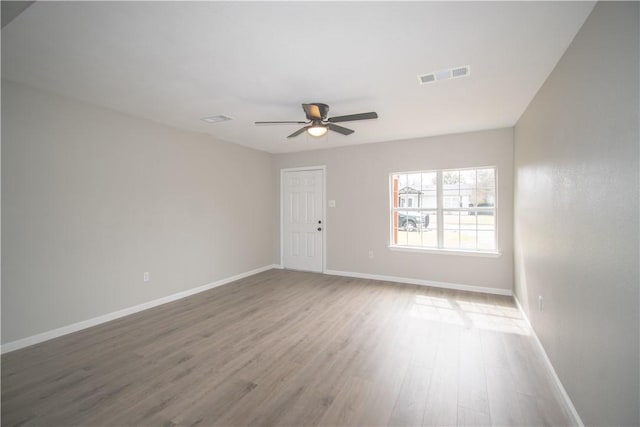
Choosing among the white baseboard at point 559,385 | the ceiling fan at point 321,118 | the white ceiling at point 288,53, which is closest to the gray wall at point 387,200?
the white ceiling at point 288,53

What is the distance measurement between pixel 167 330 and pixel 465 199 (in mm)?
4680

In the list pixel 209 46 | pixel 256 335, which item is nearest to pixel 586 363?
pixel 256 335

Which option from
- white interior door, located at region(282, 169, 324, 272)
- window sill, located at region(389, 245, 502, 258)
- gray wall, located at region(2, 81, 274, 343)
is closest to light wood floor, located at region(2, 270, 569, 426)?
gray wall, located at region(2, 81, 274, 343)

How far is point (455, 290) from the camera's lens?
4.61 metres

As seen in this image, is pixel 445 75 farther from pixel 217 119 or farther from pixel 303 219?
pixel 303 219

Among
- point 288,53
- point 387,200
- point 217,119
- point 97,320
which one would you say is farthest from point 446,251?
→ point 97,320

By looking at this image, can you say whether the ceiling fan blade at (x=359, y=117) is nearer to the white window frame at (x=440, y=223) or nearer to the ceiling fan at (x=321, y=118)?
the ceiling fan at (x=321, y=118)

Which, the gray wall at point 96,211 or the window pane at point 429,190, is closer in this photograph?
the gray wall at point 96,211

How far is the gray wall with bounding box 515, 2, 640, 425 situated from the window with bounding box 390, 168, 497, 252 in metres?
1.99

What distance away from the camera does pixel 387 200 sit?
17.0 ft

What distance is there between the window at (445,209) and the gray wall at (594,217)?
1988 mm

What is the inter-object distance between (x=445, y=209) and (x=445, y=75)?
2757 millimetres

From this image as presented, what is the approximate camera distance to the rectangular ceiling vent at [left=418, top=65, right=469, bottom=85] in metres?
2.45

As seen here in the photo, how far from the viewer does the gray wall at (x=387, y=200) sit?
14.3ft
